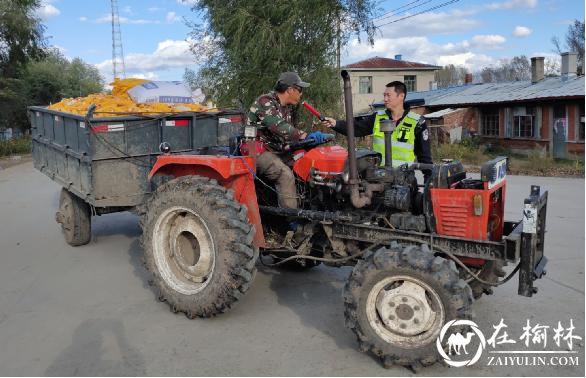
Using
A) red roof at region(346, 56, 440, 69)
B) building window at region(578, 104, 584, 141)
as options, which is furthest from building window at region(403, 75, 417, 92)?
building window at region(578, 104, 584, 141)

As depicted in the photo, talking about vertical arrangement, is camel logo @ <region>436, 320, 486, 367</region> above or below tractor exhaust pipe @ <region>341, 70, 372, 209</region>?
below

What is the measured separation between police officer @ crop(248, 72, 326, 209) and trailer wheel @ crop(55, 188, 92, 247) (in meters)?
3.43

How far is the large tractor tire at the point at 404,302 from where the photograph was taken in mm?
3422

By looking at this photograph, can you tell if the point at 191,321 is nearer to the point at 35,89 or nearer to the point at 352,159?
the point at 352,159

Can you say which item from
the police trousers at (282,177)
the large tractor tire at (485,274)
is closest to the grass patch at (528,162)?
the large tractor tire at (485,274)

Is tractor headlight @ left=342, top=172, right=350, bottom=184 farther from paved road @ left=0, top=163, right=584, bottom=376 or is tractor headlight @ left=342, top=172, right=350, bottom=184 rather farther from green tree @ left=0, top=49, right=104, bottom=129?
green tree @ left=0, top=49, right=104, bottom=129

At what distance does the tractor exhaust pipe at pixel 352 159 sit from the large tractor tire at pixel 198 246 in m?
0.92

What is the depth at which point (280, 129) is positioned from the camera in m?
4.59

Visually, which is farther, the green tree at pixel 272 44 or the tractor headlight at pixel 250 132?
the green tree at pixel 272 44

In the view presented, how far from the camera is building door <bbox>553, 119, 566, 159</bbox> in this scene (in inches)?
813

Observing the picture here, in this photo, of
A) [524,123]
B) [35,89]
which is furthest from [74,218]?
[35,89]

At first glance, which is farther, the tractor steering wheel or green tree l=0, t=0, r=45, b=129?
green tree l=0, t=0, r=45, b=129

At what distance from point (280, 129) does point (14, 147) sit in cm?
2519

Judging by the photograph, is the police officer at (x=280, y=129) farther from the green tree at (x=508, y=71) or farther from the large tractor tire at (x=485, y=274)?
the green tree at (x=508, y=71)
